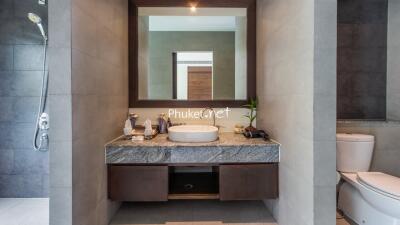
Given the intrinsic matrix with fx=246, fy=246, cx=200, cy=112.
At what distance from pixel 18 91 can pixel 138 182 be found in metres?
1.72

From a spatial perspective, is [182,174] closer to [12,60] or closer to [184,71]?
[184,71]

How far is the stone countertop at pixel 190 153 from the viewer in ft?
6.64

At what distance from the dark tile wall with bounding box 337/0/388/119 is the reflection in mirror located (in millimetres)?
1018

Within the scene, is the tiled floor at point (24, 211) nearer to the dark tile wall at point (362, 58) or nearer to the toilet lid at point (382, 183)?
the toilet lid at point (382, 183)

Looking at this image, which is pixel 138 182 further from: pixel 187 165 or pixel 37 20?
pixel 37 20

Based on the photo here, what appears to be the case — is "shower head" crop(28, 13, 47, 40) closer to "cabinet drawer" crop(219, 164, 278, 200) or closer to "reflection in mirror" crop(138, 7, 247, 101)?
"reflection in mirror" crop(138, 7, 247, 101)

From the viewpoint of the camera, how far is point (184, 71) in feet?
8.54

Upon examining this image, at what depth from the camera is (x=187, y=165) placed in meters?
2.05

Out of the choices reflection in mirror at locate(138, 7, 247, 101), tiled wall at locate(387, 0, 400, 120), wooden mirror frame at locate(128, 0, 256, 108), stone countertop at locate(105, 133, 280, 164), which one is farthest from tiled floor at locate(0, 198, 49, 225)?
tiled wall at locate(387, 0, 400, 120)

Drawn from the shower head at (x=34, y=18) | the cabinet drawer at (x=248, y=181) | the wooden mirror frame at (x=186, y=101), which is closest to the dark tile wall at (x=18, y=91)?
the shower head at (x=34, y=18)

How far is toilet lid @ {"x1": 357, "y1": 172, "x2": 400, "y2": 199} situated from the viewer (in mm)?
1625

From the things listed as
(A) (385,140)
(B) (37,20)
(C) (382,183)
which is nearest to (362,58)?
(A) (385,140)

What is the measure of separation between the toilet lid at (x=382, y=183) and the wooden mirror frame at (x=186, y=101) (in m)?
1.25

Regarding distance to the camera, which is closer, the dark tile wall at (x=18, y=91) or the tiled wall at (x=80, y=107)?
the tiled wall at (x=80, y=107)
